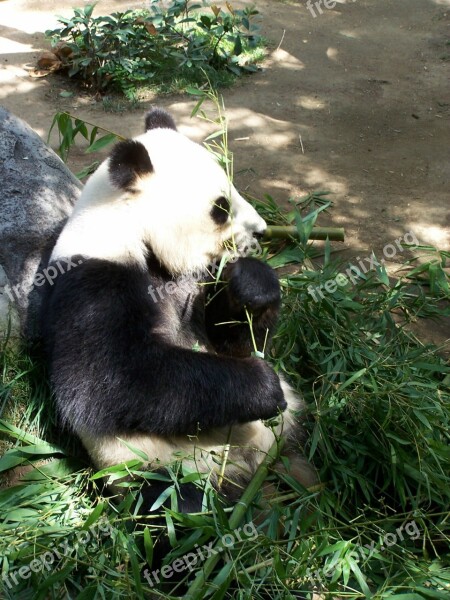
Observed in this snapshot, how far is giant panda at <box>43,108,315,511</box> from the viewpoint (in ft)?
9.62

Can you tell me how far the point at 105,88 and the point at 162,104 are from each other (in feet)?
2.66

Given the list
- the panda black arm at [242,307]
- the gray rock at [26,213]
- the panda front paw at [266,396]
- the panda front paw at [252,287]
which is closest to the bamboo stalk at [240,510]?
the panda front paw at [266,396]

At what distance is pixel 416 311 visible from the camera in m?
Answer: 4.32

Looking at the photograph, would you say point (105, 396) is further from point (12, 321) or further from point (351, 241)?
point (351, 241)

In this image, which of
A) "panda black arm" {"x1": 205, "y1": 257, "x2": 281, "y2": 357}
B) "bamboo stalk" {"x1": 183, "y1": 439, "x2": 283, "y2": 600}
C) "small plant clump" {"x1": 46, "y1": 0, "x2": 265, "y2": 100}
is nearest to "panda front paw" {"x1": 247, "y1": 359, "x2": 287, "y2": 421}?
"bamboo stalk" {"x1": 183, "y1": 439, "x2": 283, "y2": 600}

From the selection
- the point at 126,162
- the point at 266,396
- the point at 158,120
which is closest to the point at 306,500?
the point at 266,396

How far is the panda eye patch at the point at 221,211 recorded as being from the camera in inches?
131

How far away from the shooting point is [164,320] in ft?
10.7

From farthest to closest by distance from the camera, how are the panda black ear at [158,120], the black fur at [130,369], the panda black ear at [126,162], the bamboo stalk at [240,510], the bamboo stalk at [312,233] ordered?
the bamboo stalk at [312,233]
the panda black ear at [158,120]
the panda black ear at [126,162]
the black fur at [130,369]
the bamboo stalk at [240,510]

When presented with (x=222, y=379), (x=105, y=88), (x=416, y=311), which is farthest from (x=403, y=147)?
(x=222, y=379)

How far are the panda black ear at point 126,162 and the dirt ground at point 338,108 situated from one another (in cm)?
221

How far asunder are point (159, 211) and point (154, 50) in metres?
5.45

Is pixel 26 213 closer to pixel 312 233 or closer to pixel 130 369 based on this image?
pixel 130 369

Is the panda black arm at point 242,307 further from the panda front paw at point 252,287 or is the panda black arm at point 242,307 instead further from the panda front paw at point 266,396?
the panda front paw at point 266,396
